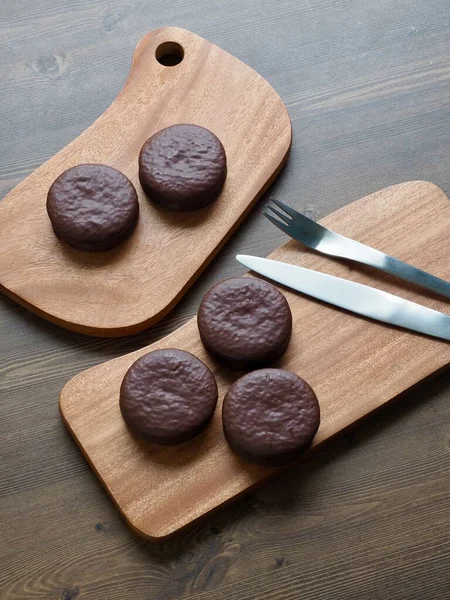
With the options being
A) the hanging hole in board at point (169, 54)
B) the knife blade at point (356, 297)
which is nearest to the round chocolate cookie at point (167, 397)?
the knife blade at point (356, 297)

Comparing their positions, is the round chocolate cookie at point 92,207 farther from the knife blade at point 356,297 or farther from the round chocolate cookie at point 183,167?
the knife blade at point 356,297

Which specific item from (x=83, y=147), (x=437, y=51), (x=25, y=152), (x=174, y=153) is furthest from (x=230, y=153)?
(x=437, y=51)

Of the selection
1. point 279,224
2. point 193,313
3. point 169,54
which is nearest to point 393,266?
point 279,224

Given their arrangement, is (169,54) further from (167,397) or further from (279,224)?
(167,397)

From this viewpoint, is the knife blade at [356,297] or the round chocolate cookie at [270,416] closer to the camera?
the round chocolate cookie at [270,416]

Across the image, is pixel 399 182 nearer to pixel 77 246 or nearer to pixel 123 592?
pixel 77 246

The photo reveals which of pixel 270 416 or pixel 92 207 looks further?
pixel 92 207
